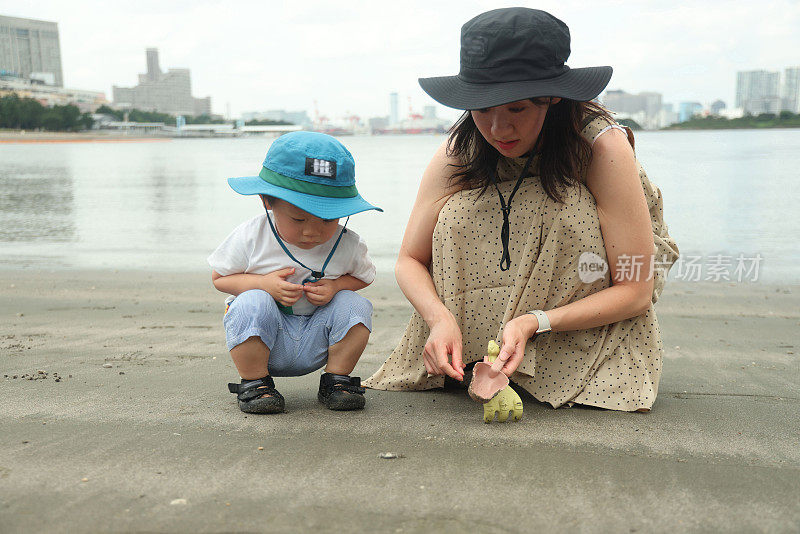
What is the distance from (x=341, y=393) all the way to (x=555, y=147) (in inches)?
38.7

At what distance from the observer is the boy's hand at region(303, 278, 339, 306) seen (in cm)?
231

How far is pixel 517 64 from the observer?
197 centimetres

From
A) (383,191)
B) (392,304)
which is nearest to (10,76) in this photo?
(383,191)

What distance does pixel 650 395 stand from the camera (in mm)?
2264

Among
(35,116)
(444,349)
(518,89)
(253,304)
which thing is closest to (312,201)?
(253,304)

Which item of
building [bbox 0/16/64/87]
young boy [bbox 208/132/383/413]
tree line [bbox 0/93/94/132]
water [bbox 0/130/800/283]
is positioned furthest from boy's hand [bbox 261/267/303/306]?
building [bbox 0/16/64/87]

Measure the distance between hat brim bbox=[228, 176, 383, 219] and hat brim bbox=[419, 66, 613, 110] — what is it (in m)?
0.41

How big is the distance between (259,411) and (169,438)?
30cm

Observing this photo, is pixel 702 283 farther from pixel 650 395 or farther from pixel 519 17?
pixel 519 17

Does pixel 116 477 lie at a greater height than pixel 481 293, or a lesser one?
lesser

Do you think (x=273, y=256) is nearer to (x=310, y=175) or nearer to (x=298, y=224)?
(x=298, y=224)

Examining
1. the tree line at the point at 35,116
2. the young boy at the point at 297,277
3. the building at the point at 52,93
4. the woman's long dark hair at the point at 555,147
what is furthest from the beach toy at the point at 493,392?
the building at the point at 52,93

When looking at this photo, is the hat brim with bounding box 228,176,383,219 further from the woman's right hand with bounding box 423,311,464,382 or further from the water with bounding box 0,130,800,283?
the water with bounding box 0,130,800,283

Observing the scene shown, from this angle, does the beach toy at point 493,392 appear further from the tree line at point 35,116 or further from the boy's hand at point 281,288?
the tree line at point 35,116
